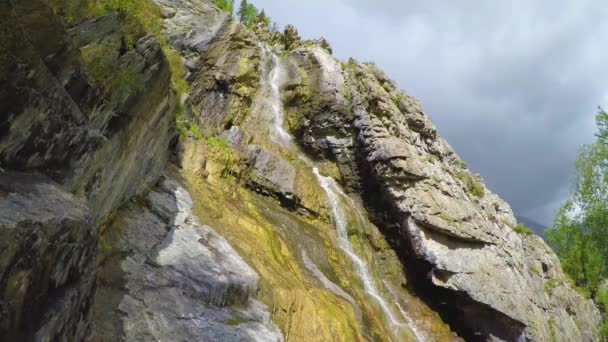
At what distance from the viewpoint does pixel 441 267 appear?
21.4m

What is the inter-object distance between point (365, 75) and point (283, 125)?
25.7 ft

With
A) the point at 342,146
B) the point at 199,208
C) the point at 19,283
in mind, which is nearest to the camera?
the point at 19,283

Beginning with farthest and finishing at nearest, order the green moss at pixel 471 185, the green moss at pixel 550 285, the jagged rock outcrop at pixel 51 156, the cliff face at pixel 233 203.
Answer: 1. the green moss at pixel 471 185
2. the green moss at pixel 550 285
3. the cliff face at pixel 233 203
4. the jagged rock outcrop at pixel 51 156

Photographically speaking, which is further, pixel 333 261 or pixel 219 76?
pixel 219 76

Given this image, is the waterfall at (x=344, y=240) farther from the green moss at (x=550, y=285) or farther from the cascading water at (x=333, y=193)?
the green moss at (x=550, y=285)

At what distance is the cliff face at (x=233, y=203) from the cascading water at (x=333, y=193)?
17 centimetres

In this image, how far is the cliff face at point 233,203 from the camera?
4969mm

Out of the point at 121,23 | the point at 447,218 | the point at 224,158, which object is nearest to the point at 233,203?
the point at 224,158

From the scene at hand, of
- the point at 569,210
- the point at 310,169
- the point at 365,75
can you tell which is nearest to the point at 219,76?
the point at 310,169

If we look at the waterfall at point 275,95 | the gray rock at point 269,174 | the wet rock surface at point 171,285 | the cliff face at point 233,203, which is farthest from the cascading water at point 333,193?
the wet rock surface at point 171,285

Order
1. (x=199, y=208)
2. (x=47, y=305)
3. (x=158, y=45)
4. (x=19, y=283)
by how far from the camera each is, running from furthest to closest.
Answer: (x=199, y=208) < (x=158, y=45) < (x=47, y=305) < (x=19, y=283)

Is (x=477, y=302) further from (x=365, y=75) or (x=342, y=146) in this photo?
(x=365, y=75)

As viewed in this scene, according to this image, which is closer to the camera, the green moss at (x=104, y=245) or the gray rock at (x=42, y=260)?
the gray rock at (x=42, y=260)

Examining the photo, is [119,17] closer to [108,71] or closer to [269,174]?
[108,71]
